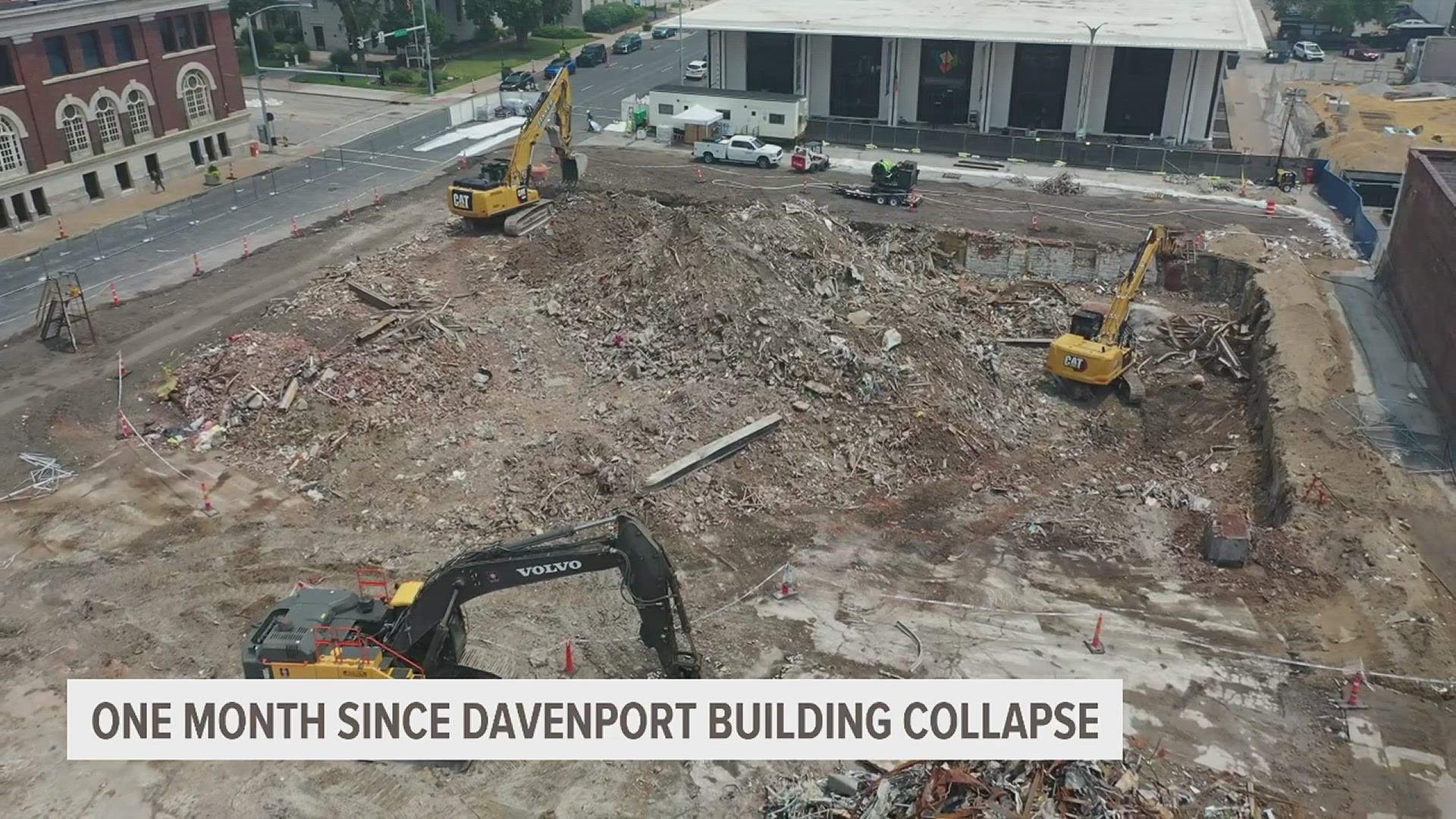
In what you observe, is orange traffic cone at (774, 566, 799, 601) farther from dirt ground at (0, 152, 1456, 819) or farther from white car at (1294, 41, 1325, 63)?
white car at (1294, 41, 1325, 63)

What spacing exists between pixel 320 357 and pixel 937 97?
40192mm

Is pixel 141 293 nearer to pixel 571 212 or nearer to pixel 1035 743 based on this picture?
pixel 571 212

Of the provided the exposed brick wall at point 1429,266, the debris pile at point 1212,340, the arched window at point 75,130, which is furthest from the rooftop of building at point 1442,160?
the arched window at point 75,130

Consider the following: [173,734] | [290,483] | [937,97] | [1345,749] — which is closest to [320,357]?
[290,483]

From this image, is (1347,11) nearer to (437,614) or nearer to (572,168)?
(572,168)

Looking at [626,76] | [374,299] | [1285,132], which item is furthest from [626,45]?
[374,299]

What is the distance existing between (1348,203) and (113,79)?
2072 inches

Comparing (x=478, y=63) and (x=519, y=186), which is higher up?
(x=519, y=186)

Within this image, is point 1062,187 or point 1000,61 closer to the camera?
point 1062,187

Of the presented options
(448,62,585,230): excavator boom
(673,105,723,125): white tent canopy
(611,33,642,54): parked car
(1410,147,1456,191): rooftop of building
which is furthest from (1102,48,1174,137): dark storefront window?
(611,33,642,54): parked car

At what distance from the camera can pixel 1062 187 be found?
4619 centimetres

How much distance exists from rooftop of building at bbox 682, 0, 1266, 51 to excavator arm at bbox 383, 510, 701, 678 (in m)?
45.7

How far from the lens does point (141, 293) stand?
36.0 meters

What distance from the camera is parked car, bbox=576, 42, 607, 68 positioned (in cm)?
7725
